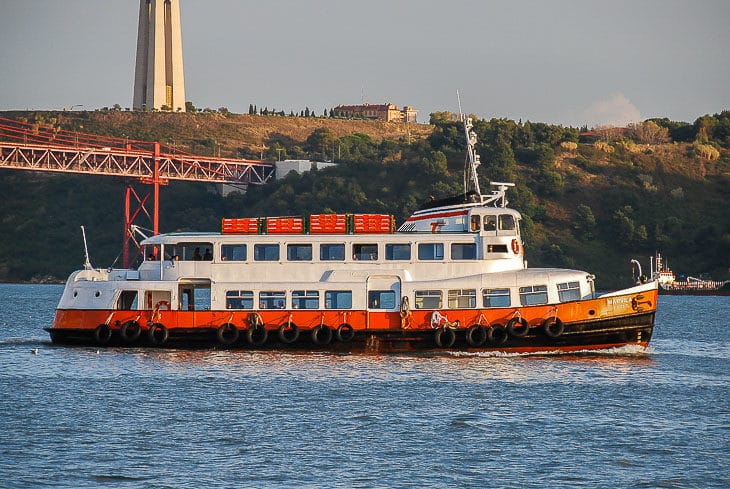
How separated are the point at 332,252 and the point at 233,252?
3.95m

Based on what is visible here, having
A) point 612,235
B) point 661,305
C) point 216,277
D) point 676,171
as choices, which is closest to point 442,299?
point 216,277

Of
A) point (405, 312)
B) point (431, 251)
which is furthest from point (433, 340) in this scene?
point (431, 251)

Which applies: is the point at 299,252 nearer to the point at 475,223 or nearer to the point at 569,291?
the point at 475,223

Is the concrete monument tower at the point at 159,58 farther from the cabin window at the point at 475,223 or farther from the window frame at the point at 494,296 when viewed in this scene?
the window frame at the point at 494,296

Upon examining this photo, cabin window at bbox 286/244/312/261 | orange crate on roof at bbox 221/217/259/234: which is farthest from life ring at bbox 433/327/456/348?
orange crate on roof at bbox 221/217/259/234

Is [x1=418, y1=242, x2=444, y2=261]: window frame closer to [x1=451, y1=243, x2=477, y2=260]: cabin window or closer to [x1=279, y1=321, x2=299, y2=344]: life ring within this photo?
[x1=451, y1=243, x2=477, y2=260]: cabin window

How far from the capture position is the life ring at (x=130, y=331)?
1834 inches

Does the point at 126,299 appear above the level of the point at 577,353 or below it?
above

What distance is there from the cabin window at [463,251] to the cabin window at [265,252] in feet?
22.8

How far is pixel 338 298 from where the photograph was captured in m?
46.0

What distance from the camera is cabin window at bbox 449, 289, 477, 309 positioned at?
45156mm

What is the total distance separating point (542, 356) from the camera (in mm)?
45500

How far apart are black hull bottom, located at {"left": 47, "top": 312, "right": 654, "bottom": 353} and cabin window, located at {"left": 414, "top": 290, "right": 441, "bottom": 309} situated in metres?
1.00

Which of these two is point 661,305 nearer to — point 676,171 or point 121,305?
point 676,171
